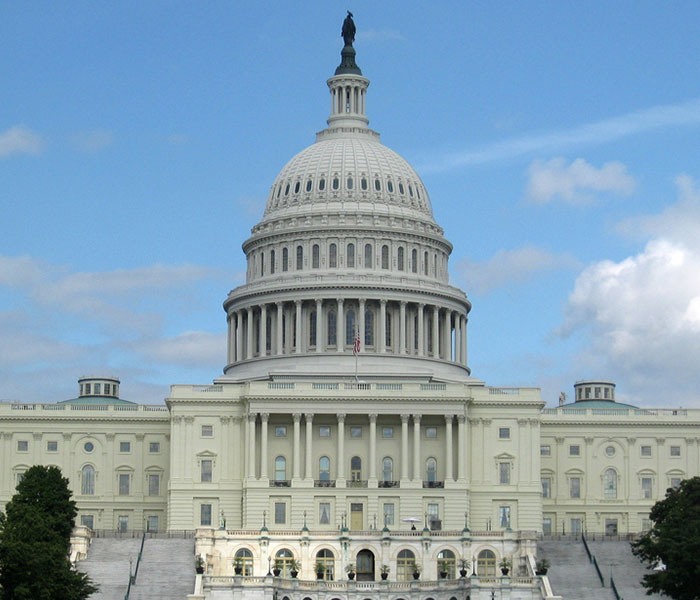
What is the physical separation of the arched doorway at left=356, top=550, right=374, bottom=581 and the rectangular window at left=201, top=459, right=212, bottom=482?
23.1 metres

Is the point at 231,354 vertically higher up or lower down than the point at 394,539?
higher up

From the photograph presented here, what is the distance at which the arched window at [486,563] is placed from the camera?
151125mm

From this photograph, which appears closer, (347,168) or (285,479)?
(285,479)

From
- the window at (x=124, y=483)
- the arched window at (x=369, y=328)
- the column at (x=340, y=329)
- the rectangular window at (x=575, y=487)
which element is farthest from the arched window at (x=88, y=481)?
the rectangular window at (x=575, y=487)

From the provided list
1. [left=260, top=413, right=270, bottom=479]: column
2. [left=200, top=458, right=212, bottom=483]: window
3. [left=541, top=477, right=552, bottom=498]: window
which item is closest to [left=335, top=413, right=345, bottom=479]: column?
[left=260, top=413, right=270, bottom=479]: column

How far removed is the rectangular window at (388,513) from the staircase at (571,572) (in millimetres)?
16250

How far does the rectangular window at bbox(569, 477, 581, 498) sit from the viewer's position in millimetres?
183250

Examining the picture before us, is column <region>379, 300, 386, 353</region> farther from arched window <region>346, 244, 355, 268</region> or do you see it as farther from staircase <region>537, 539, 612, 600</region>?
staircase <region>537, 539, 612, 600</region>

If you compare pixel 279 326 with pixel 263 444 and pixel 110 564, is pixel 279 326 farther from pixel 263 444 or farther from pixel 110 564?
pixel 110 564

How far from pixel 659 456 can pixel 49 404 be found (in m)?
52.2

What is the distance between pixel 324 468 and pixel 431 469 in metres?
8.53

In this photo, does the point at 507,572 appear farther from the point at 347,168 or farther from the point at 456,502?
the point at 347,168

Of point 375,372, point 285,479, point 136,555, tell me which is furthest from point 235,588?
point 375,372

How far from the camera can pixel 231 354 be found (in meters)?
193
